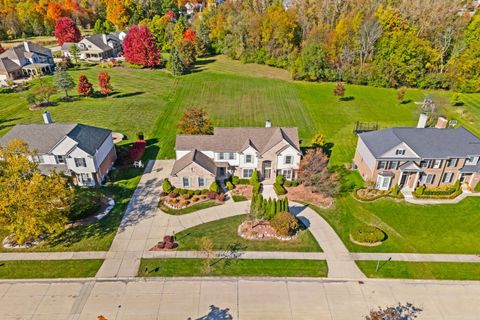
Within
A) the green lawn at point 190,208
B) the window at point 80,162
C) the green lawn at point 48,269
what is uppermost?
the window at point 80,162

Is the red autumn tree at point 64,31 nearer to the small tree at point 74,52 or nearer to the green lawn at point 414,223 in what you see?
the small tree at point 74,52

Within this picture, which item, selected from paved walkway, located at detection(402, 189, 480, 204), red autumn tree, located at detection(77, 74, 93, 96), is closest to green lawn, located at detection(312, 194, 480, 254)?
paved walkway, located at detection(402, 189, 480, 204)

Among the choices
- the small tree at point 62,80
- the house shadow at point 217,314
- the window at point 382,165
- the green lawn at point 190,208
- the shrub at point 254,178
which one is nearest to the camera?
the house shadow at point 217,314

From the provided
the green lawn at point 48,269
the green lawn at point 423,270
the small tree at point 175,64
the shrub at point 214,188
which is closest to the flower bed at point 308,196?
the shrub at point 214,188

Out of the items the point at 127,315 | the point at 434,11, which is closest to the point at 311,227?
the point at 127,315

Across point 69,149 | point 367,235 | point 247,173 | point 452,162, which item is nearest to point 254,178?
point 247,173
